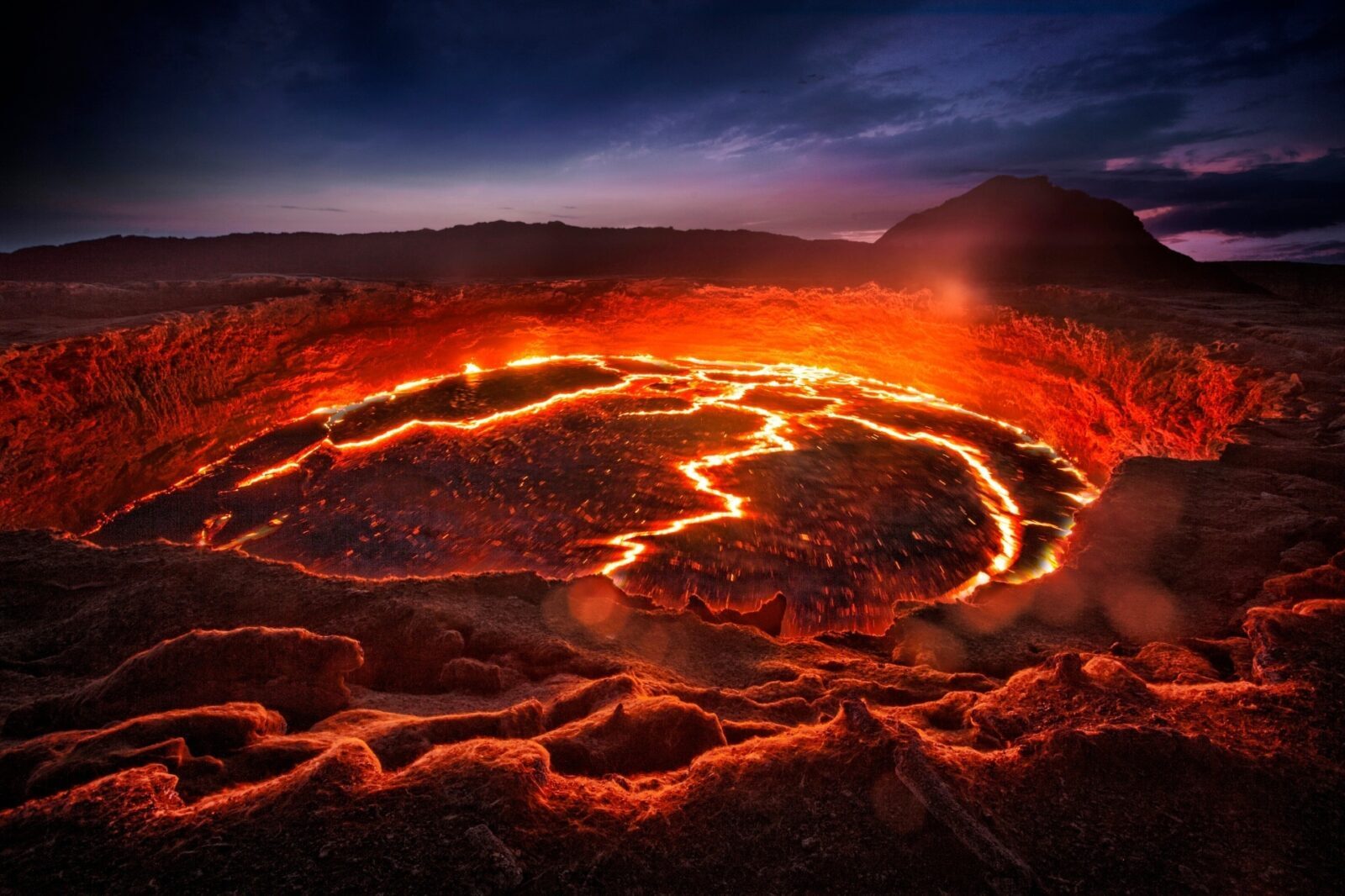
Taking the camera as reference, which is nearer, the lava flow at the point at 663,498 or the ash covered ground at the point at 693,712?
the ash covered ground at the point at 693,712

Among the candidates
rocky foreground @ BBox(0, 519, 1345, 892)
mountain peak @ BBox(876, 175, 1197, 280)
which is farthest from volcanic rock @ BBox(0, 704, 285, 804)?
mountain peak @ BBox(876, 175, 1197, 280)

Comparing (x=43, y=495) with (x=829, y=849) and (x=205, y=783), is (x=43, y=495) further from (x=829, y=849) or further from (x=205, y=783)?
(x=829, y=849)

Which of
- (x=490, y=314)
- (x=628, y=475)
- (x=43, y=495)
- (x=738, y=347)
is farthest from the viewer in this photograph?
(x=738, y=347)

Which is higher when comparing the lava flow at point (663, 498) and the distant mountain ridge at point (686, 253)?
the distant mountain ridge at point (686, 253)

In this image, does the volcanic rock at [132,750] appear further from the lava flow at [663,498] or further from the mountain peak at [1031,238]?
the mountain peak at [1031,238]

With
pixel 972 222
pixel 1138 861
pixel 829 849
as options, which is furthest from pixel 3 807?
pixel 972 222

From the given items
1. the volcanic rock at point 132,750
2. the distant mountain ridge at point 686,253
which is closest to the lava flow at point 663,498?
the volcanic rock at point 132,750
